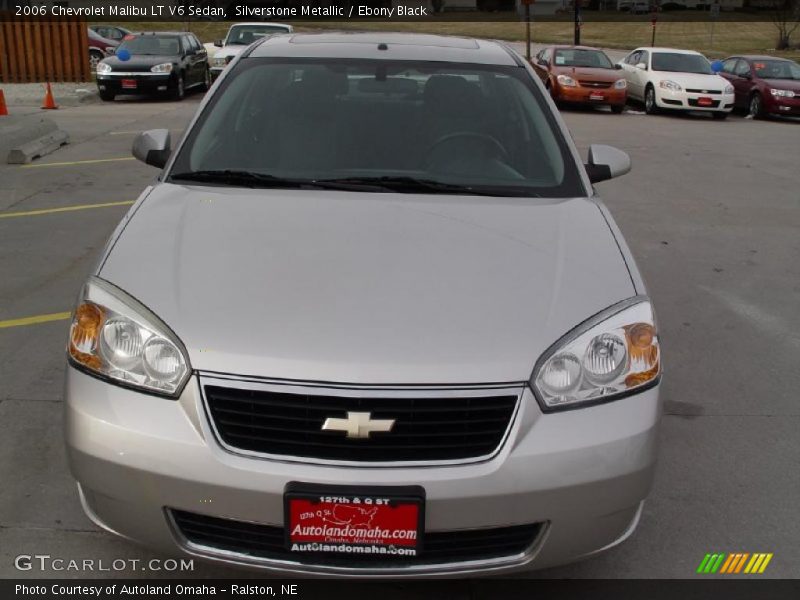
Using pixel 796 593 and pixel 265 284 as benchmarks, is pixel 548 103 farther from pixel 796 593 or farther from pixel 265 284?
pixel 796 593

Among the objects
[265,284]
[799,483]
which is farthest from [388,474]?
[799,483]

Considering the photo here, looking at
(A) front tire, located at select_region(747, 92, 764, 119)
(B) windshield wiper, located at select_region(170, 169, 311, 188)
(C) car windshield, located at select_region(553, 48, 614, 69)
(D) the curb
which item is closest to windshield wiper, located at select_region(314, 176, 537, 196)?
(B) windshield wiper, located at select_region(170, 169, 311, 188)

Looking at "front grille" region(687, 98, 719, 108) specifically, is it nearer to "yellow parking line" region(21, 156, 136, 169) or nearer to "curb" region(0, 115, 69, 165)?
"yellow parking line" region(21, 156, 136, 169)

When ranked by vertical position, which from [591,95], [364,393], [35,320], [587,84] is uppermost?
[364,393]

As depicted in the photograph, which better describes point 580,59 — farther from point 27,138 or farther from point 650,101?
point 27,138

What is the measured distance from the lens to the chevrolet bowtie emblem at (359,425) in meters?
2.36

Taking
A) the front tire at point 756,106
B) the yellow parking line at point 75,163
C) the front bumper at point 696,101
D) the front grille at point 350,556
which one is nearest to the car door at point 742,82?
the front tire at point 756,106

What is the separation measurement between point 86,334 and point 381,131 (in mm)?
1661

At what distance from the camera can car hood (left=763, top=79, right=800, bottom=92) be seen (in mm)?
18953

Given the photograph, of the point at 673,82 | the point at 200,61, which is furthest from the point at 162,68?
the point at 673,82

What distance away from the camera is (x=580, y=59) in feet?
65.9

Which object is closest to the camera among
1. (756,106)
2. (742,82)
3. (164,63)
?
(164,63)

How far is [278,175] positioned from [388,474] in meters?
1.63

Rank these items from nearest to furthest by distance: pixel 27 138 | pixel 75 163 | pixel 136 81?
1. pixel 75 163
2. pixel 27 138
3. pixel 136 81
